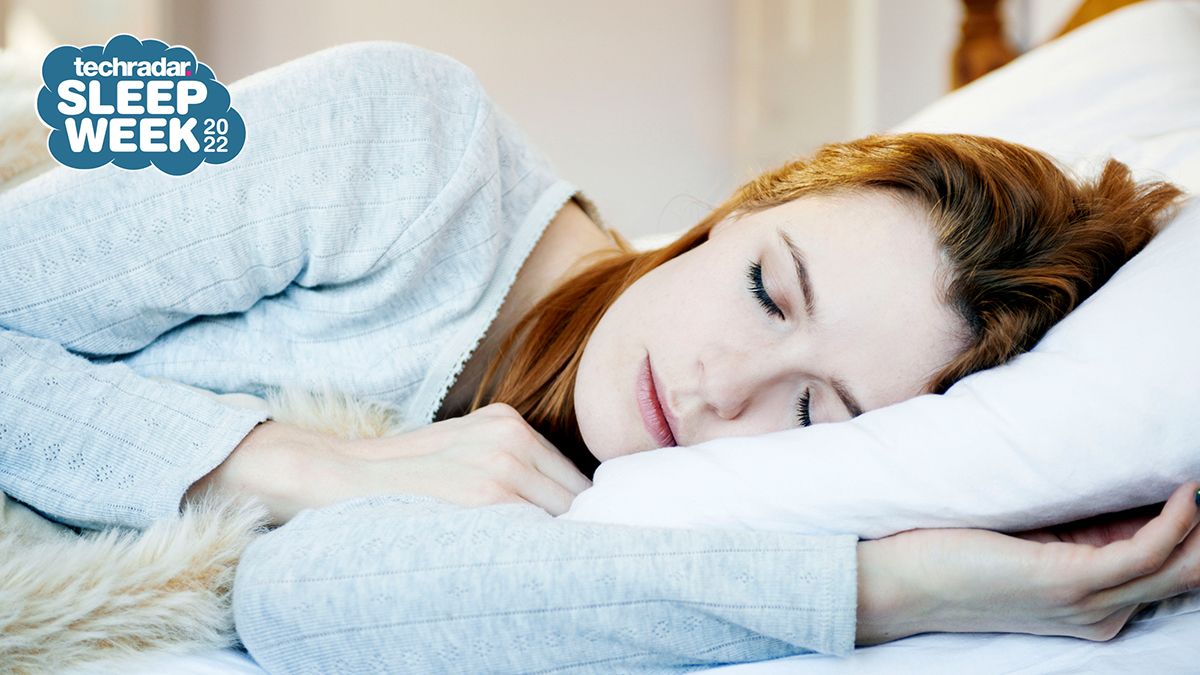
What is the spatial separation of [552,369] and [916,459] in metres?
0.50

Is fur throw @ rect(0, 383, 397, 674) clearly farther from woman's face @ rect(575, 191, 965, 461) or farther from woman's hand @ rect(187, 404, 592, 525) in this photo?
woman's face @ rect(575, 191, 965, 461)

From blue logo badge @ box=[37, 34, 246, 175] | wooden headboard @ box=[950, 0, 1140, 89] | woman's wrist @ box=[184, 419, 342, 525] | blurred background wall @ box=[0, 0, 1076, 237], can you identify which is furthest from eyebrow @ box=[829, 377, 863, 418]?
blurred background wall @ box=[0, 0, 1076, 237]

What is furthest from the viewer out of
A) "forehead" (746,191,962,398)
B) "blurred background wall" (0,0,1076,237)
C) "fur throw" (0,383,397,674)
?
"blurred background wall" (0,0,1076,237)

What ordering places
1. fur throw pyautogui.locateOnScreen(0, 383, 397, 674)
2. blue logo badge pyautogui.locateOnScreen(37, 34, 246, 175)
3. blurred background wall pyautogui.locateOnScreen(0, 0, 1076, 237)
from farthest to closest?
1. blurred background wall pyautogui.locateOnScreen(0, 0, 1076, 237)
2. blue logo badge pyautogui.locateOnScreen(37, 34, 246, 175)
3. fur throw pyautogui.locateOnScreen(0, 383, 397, 674)

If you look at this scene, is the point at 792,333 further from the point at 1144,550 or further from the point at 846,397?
the point at 1144,550

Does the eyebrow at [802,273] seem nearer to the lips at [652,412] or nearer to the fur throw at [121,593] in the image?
Result: the lips at [652,412]

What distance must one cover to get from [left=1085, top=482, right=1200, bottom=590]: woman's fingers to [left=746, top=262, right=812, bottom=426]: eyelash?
0.97ft

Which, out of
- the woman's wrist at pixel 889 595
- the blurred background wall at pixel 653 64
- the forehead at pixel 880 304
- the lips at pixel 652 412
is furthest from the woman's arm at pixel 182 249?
the blurred background wall at pixel 653 64

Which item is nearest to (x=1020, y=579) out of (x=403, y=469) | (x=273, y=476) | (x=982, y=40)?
(x=403, y=469)

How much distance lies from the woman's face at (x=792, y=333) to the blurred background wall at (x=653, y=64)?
7.99ft

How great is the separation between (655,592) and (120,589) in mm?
421

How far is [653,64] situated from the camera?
4559mm

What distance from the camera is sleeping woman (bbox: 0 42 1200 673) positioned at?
77 cm

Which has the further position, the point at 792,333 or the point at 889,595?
the point at 792,333
